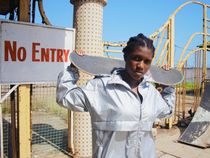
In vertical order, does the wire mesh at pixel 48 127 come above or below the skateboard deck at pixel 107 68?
below

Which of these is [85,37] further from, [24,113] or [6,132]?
[6,132]

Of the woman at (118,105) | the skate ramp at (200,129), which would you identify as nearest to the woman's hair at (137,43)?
the woman at (118,105)

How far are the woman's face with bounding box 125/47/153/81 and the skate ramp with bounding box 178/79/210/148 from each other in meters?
3.78

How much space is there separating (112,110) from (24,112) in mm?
1926

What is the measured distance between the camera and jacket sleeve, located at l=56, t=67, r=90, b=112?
155 cm

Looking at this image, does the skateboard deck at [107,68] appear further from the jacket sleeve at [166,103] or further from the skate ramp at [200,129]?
the skate ramp at [200,129]

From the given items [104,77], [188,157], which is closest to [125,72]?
[104,77]

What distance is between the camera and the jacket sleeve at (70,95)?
1.55m

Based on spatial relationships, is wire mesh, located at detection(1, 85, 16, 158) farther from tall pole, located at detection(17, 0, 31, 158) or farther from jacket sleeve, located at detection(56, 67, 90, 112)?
jacket sleeve, located at detection(56, 67, 90, 112)

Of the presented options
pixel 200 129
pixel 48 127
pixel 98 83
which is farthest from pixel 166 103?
pixel 48 127

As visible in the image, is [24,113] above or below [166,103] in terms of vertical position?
below

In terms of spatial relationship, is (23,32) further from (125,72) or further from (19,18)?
(125,72)

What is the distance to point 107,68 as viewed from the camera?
1825 mm

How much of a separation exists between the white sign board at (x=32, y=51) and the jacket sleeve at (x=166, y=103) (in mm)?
1643
